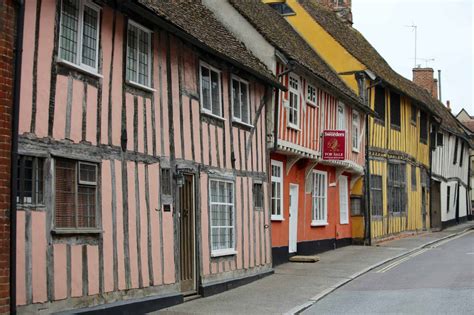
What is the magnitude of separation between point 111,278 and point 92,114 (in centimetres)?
245

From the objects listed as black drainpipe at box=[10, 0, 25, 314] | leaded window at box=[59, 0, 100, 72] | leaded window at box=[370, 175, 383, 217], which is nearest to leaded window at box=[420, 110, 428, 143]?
leaded window at box=[370, 175, 383, 217]

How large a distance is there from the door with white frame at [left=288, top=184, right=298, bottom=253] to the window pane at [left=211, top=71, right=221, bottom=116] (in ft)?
20.0

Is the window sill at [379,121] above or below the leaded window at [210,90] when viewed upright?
above

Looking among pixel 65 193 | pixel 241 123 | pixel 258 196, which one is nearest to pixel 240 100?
pixel 241 123

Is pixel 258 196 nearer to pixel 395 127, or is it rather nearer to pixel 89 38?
pixel 89 38

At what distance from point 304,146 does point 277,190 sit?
65.5 inches

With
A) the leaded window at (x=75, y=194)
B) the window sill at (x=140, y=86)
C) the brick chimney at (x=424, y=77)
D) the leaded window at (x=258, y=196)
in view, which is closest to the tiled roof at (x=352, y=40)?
the brick chimney at (x=424, y=77)

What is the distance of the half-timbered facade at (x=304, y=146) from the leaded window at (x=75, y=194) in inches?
317

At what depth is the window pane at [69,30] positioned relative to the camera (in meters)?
9.59

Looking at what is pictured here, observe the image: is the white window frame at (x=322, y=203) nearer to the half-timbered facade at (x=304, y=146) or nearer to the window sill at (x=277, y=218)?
the half-timbered facade at (x=304, y=146)

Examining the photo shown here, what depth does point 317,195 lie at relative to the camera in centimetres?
2259

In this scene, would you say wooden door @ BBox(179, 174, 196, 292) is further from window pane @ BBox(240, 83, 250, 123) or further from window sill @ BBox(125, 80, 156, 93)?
window pane @ BBox(240, 83, 250, 123)

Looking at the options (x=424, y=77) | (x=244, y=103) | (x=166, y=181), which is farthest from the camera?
(x=424, y=77)

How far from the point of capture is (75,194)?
9688 millimetres
